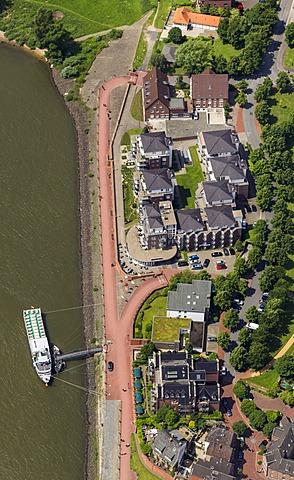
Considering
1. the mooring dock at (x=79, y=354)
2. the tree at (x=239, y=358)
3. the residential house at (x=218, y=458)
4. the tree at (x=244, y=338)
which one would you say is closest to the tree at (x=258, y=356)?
the tree at (x=239, y=358)

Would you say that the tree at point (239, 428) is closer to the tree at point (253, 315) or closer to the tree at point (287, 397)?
the tree at point (287, 397)

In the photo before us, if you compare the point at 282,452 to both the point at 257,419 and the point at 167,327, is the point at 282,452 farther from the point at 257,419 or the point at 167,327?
the point at 167,327

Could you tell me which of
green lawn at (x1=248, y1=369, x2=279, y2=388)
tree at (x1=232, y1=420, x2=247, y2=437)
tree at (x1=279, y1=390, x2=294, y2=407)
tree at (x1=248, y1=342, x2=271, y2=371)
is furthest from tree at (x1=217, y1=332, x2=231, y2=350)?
tree at (x1=232, y1=420, x2=247, y2=437)

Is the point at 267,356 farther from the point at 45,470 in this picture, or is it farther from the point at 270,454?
the point at 45,470

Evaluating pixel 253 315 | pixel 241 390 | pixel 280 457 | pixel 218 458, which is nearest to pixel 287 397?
pixel 241 390

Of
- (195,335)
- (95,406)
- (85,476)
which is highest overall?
(195,335)

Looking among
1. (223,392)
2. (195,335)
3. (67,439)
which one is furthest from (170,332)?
(67,439)

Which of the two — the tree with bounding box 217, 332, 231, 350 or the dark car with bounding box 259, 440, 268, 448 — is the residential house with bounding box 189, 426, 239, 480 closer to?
the dark car with bounding box 259, 440, 268, 448

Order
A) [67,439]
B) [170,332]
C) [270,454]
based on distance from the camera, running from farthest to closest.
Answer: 1. [170,332]
2. [67,439]
3. [270,454]
